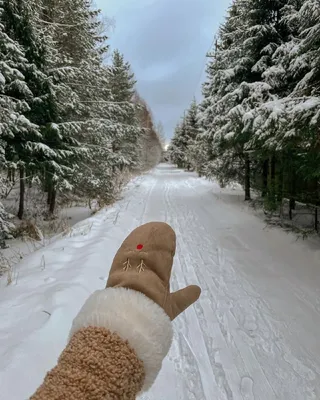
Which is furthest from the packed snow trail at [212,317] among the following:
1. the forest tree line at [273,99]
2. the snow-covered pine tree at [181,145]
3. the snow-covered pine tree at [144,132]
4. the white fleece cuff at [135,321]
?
the snow-covered pine tree at [181,145]

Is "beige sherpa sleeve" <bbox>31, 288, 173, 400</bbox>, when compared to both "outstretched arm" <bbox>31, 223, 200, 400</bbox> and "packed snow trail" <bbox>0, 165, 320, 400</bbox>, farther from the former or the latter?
"packed snow trail" <bbox>0, 165, 320, 400</bbox>

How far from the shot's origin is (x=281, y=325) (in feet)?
10.8

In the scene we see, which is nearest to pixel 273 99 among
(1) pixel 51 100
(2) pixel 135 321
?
(1) pixel 51 100

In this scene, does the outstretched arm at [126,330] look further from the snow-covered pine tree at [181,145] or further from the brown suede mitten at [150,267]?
the snow-covered pine tree at [181,145]

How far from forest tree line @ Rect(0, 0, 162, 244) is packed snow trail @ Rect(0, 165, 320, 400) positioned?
10.4ft

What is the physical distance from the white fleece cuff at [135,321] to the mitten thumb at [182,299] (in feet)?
0.37

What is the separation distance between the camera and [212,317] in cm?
344

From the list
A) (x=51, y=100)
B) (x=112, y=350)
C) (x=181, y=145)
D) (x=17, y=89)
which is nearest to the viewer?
(x=112, y=350)

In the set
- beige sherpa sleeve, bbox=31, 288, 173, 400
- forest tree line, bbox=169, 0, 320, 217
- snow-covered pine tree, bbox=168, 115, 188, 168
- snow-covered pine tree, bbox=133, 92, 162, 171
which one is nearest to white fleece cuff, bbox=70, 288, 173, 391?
beige sherpa sleeve, bbox=31, 288, 173, 400

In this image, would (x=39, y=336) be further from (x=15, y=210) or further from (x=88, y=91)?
(x=88, y=91)

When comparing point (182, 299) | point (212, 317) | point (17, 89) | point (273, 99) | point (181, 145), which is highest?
point (17, 89)

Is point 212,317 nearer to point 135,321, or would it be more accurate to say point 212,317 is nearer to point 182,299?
point 182,299

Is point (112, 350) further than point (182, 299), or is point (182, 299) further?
point (182, 299)

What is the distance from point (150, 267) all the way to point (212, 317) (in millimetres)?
2759
